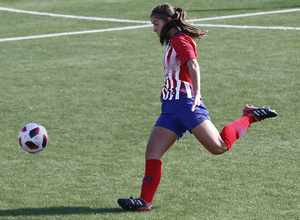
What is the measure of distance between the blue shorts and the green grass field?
877 millimetres

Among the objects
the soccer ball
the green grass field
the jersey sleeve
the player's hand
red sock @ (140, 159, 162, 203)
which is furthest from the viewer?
the soccer ball

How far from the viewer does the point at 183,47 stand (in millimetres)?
5750

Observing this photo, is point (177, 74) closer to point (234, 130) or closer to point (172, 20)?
point (172, 20)

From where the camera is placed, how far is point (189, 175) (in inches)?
275

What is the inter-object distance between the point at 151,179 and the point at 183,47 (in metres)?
1.45

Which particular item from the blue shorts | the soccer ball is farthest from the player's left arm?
the soccer ball

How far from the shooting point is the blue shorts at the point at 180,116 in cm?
579

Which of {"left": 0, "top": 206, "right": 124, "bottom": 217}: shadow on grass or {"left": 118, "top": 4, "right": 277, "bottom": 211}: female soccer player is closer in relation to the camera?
{"left": 118, "top": 4, "right": 277, "bottom": 211}: female soccer player

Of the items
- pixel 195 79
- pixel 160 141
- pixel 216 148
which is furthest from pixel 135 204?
pixel 195 79

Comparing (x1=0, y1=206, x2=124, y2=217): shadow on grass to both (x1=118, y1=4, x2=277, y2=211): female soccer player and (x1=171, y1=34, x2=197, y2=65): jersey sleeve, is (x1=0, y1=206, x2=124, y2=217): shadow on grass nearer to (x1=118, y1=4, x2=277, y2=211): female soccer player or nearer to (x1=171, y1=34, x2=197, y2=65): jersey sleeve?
(x1=118, y1=4, x2=277, y2=211): female soccer player

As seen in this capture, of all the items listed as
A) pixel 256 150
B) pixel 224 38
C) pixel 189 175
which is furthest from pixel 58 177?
pixel 224 38

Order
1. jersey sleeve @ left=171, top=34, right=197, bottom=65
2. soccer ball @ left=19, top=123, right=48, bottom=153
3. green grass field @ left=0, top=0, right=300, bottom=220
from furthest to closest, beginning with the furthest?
1. soccer ball @ left=19, top=123, right=48, bottom=153
2. green grass field @ left=0, top=0, right=300, bottom=220
3. jersey sleeve @ left=171, top=34, right=197, bottom=65

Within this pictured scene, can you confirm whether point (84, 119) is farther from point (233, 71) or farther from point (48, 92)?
point (233, 71)

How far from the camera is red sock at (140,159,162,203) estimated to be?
596 centimetres
